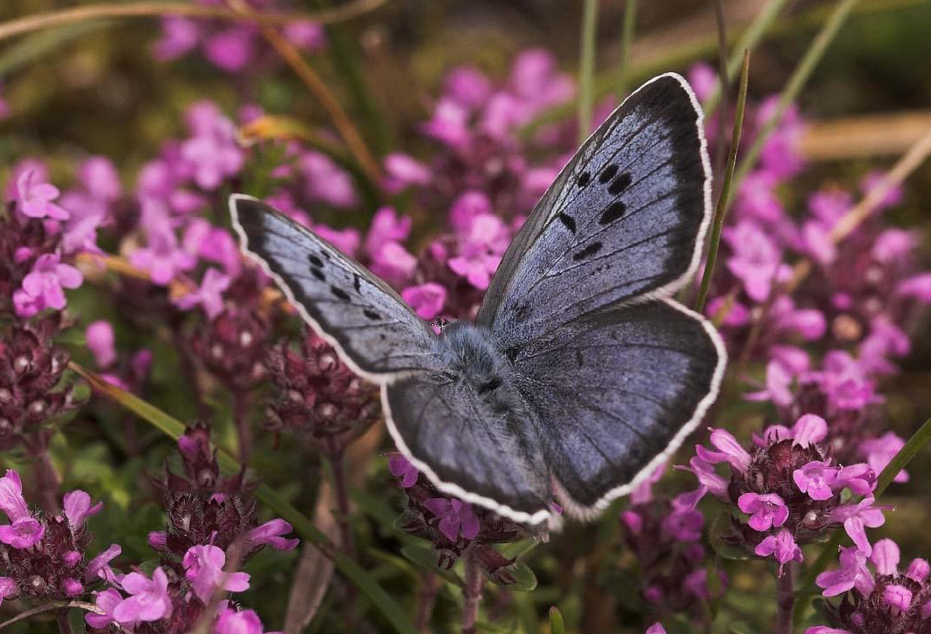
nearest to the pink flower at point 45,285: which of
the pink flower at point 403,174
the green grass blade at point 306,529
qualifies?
the green grass blade at point 306,529

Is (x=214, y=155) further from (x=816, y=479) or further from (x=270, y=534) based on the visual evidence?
(x=816, y=479)

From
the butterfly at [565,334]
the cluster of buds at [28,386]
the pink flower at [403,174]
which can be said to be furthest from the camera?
the pink flower at [403,174]

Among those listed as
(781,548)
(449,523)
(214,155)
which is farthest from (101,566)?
(214,155)

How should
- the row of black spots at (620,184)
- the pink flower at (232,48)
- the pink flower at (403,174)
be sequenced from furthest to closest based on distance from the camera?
the pink flower at (232,48)
the pink flower at (403,174)
the row of black spots at (620,184)

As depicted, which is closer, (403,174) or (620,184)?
(620,184)

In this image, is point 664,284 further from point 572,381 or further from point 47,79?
point 47,79

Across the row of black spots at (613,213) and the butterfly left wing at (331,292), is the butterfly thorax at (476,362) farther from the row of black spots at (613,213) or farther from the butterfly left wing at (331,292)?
the row of black spots at (613,213)

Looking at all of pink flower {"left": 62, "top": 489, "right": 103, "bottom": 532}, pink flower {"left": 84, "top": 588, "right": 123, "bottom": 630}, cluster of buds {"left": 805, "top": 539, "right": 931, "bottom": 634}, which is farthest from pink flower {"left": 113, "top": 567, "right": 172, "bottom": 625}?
cluster of buds {"left": 805, "top": 539, "right": 931, "bottom": 634}
